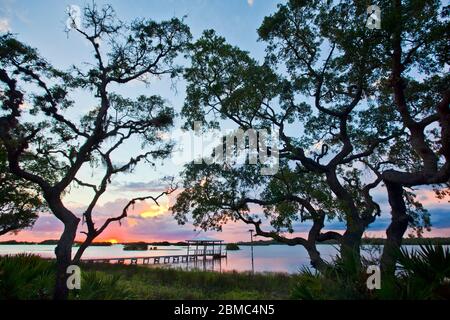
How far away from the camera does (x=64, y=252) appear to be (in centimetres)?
1203

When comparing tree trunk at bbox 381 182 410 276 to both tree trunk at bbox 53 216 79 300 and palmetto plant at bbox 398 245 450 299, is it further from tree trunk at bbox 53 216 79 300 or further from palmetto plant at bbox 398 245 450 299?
tree trunk at bbox 53 216 79 300

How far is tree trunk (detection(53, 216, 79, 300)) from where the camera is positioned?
34.5 ft

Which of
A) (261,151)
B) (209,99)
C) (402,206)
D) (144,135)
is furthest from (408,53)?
(144,135)

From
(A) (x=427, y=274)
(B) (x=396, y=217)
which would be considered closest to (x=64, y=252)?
(A) (x=427, y=274)

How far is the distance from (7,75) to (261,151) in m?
12.1

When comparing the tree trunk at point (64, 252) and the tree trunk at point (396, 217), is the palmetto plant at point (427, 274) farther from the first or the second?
the tree trunk at point (64, 252)

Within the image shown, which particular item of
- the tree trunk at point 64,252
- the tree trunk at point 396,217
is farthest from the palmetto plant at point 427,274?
the tree trunk at point 64,252

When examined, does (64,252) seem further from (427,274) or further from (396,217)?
(396,217)

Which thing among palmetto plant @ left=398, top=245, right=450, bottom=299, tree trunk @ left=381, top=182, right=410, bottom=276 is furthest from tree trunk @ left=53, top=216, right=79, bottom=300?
tree trunk @ left=381, top=182, right=410, bottom=276

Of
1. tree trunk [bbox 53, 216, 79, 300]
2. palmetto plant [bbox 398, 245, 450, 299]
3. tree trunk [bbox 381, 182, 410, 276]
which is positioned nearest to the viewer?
palmetto plant [bbox 398, 245, 450, 299]

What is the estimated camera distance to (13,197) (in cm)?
2600

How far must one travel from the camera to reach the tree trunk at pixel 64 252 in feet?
34.5
